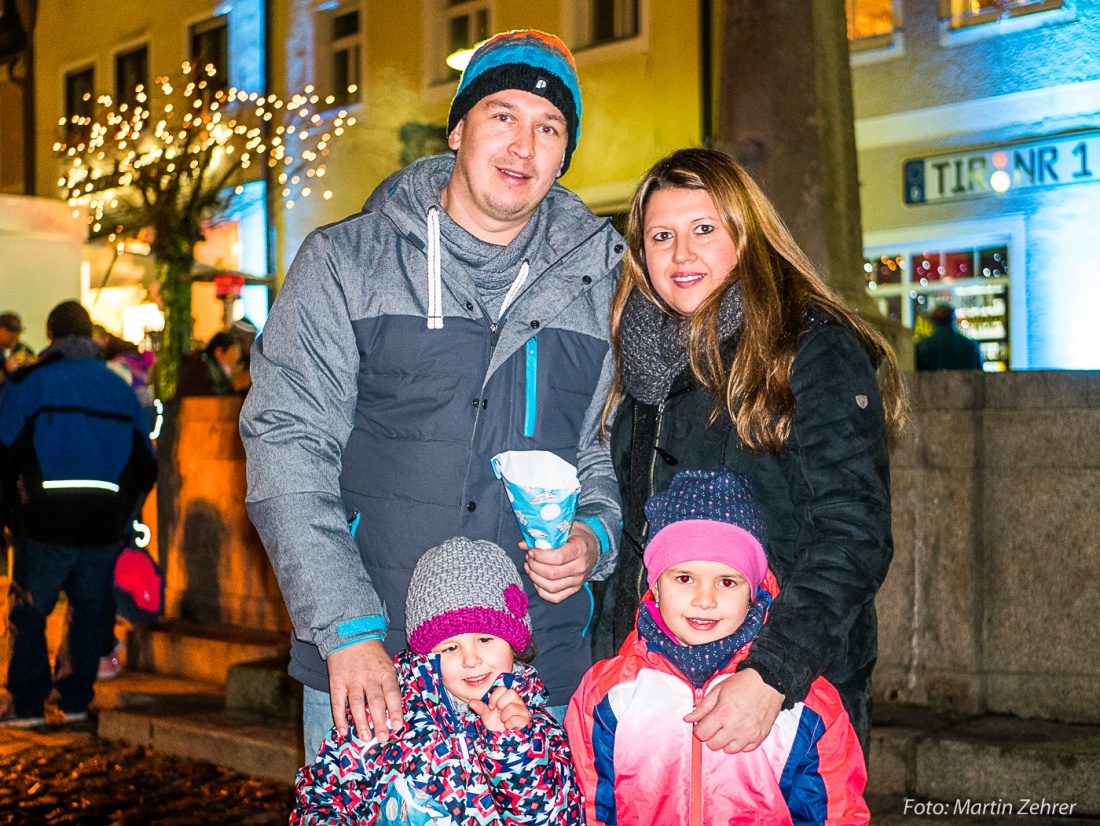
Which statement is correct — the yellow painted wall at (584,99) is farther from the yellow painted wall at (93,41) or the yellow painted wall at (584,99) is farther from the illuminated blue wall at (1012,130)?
the yellow painted wall at (93,41)

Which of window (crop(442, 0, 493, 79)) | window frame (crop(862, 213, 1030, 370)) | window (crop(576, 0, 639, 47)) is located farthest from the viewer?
window (crop(442, 0, 493, 79))

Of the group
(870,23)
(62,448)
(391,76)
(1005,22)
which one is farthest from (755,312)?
(391,76)

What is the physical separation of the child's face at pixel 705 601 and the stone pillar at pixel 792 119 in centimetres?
388

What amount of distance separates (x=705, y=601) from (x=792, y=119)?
4.25m

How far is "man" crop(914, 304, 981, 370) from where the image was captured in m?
10.2

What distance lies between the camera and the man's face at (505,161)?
9.42 feet

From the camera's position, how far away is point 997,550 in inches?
201

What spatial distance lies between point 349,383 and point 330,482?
24 centimetres

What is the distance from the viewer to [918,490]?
17.1 feet

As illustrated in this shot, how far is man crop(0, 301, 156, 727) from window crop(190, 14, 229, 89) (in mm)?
15278

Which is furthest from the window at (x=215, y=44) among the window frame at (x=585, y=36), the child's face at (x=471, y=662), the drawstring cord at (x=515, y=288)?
the child's face at (x=471, y=662)

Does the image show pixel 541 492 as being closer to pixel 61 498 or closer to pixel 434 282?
pixel 434 282

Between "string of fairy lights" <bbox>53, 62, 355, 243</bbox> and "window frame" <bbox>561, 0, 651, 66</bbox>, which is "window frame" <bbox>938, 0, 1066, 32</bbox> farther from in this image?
"string of fairy lights" <bbox>53, 62, 355, 243</bbox>

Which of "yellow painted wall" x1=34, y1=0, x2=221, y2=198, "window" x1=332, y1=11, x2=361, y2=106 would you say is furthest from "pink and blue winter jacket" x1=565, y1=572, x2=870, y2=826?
"yellow painted wall" x1=34, y1=0, x2=221, y2=198
